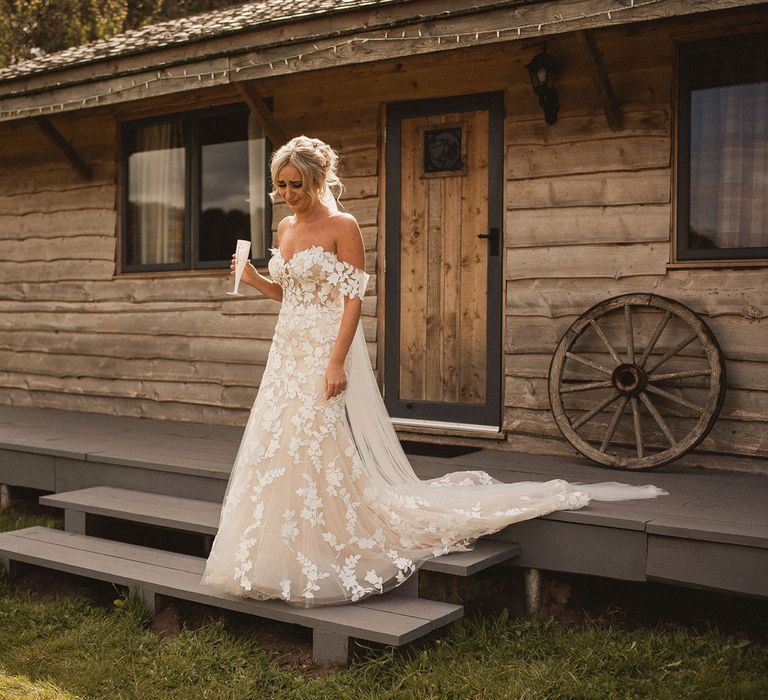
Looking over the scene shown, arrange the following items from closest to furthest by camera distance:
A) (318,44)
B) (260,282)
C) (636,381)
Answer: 1. (260,282)
2. (636,381)
3. (318,44)

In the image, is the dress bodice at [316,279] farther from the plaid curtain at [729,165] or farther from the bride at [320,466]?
the plaid curtain at [729,165]

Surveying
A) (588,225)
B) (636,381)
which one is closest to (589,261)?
(588,225)

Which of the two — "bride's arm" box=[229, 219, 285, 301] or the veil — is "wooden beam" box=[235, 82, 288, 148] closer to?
"bride's arm" box=[229, 219, 285, 301]

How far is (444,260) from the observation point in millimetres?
6340

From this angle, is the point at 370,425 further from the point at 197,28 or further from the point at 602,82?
the point at 197,28

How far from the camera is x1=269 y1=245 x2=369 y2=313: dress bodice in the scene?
387 centimetres

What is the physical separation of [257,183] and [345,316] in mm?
3815

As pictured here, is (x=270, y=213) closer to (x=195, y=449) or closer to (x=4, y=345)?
(x=195, y=449)

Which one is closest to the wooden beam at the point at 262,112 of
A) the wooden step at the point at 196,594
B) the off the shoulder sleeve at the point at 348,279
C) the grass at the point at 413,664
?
the off the shoulder sleeve at the point at 348,279

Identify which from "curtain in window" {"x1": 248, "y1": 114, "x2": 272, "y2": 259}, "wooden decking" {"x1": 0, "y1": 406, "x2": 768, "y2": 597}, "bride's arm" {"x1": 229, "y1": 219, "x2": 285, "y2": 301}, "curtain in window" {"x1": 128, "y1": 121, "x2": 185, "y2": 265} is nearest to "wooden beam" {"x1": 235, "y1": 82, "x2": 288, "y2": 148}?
"curtain in window" {"x1": 248, "y1": 114, "x2": 272, "y2": 259}

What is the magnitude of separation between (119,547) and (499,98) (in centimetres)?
359

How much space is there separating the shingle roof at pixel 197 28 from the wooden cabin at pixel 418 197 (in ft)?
0.16

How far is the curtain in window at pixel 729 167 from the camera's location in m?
5.21

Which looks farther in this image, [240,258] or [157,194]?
[157,194]
